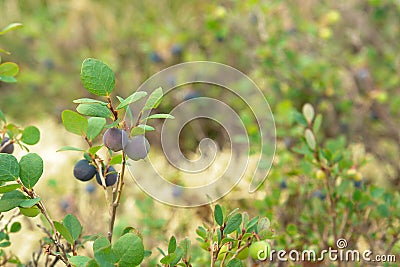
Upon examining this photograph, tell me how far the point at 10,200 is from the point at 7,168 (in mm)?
38

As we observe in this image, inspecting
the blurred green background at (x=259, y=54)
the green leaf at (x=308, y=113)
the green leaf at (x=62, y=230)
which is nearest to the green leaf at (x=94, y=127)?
the green leaf at (x=62, y=230)

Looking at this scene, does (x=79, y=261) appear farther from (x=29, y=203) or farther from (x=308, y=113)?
(x=308, y=113)

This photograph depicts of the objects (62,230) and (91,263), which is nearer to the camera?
(91,263)

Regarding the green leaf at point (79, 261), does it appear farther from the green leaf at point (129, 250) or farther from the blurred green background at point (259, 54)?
the blurred green background at point (259, 54)

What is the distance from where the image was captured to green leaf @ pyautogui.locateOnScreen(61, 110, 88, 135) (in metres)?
0.66

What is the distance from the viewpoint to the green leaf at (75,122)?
662mm

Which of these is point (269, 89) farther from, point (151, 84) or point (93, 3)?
point (93, 3)

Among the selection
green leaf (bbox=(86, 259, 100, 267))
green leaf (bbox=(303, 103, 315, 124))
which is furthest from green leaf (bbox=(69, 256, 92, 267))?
green leaf (bbox=(303, 103, 315, 124))

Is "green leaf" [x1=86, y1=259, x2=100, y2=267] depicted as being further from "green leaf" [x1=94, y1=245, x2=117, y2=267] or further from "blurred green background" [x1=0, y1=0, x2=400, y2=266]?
"blurred green background" [x1=0, y1=0, x2=400, y2=266]

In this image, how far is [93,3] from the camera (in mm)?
3779

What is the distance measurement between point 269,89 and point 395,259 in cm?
139

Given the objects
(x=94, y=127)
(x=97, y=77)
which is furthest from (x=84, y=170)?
(x=97, y=77)

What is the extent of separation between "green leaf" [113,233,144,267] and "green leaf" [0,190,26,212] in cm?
14

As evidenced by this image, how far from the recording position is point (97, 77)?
621 millimetres
